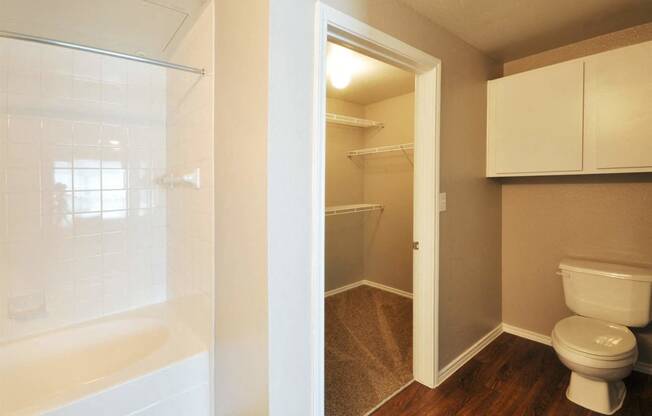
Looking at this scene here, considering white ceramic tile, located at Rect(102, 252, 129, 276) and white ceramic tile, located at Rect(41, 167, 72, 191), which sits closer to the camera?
white ceramic tile, located at Rect(41, 167, 72, 191)

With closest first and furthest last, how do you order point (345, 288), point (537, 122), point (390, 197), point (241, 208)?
point (241, 208)
point (537, 122)
point (390, 197)
point (345, 288)

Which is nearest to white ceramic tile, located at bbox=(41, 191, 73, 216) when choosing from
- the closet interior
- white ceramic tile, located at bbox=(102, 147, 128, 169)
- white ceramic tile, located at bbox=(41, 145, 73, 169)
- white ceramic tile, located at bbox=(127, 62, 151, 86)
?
white ceramic tile, located at bbox=(41, 145, 73, 169)

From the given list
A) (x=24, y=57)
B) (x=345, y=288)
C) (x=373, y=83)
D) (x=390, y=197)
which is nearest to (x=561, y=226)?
(x=390, y=197)

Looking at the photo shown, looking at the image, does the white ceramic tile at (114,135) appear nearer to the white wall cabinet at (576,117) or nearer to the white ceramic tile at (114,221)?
the white ceramic tile at (114,221)

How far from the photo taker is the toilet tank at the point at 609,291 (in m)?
1.76

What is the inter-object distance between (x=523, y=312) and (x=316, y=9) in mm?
2716

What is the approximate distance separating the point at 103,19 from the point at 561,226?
3.24m

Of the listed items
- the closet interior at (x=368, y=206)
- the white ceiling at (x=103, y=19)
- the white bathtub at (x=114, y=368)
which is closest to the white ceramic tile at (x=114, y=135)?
the white ceiling at (x=103, y=19)

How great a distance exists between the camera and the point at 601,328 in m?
1.83

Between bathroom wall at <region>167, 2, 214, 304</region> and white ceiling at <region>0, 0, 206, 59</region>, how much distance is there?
0.36 feet

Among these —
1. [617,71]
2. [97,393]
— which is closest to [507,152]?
[617,71]

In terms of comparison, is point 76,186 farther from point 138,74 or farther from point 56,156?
point 138,74

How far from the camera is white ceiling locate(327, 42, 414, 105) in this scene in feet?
8.45

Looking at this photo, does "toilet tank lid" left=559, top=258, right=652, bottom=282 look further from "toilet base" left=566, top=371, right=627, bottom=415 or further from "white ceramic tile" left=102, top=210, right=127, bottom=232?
"white ceramic tile" left=102, top=210, right=127, bottom=232
